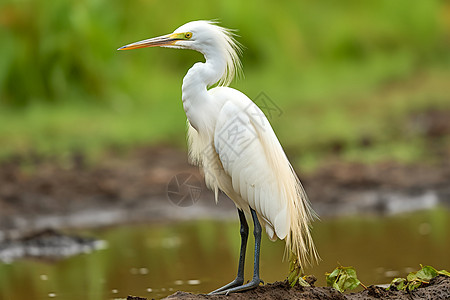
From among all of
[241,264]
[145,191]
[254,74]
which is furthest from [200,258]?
[254,74]

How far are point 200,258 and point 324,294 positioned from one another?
94.3 inches

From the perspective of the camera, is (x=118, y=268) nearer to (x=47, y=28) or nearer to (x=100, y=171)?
(x=100, y=171)

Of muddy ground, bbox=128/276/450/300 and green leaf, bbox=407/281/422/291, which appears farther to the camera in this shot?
green leaf, bbox=407/281/422/291

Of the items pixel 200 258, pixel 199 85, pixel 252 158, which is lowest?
pixel 200 258

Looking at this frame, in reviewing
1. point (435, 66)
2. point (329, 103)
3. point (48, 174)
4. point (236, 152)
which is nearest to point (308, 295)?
point (236, 152)

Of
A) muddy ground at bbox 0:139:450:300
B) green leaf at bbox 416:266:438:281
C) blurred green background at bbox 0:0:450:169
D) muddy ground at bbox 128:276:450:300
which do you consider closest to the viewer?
muddy ground at bbox 128:276:450:300

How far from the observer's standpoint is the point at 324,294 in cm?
480

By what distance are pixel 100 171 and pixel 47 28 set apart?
3.83 metres

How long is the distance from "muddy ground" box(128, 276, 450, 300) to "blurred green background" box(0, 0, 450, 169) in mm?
5500

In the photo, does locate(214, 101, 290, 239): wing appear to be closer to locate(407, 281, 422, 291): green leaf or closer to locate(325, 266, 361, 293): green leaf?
locate(325, 266, 361, 293): green leaf

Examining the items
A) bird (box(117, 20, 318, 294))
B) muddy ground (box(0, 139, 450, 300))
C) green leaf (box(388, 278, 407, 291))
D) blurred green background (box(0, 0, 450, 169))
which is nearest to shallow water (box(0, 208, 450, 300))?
muddy ground (box(0, 139, 450, 300))

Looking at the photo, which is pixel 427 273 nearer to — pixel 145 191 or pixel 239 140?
pixel 239 140

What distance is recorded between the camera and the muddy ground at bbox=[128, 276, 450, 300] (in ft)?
15.3

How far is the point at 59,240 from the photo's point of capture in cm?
773
